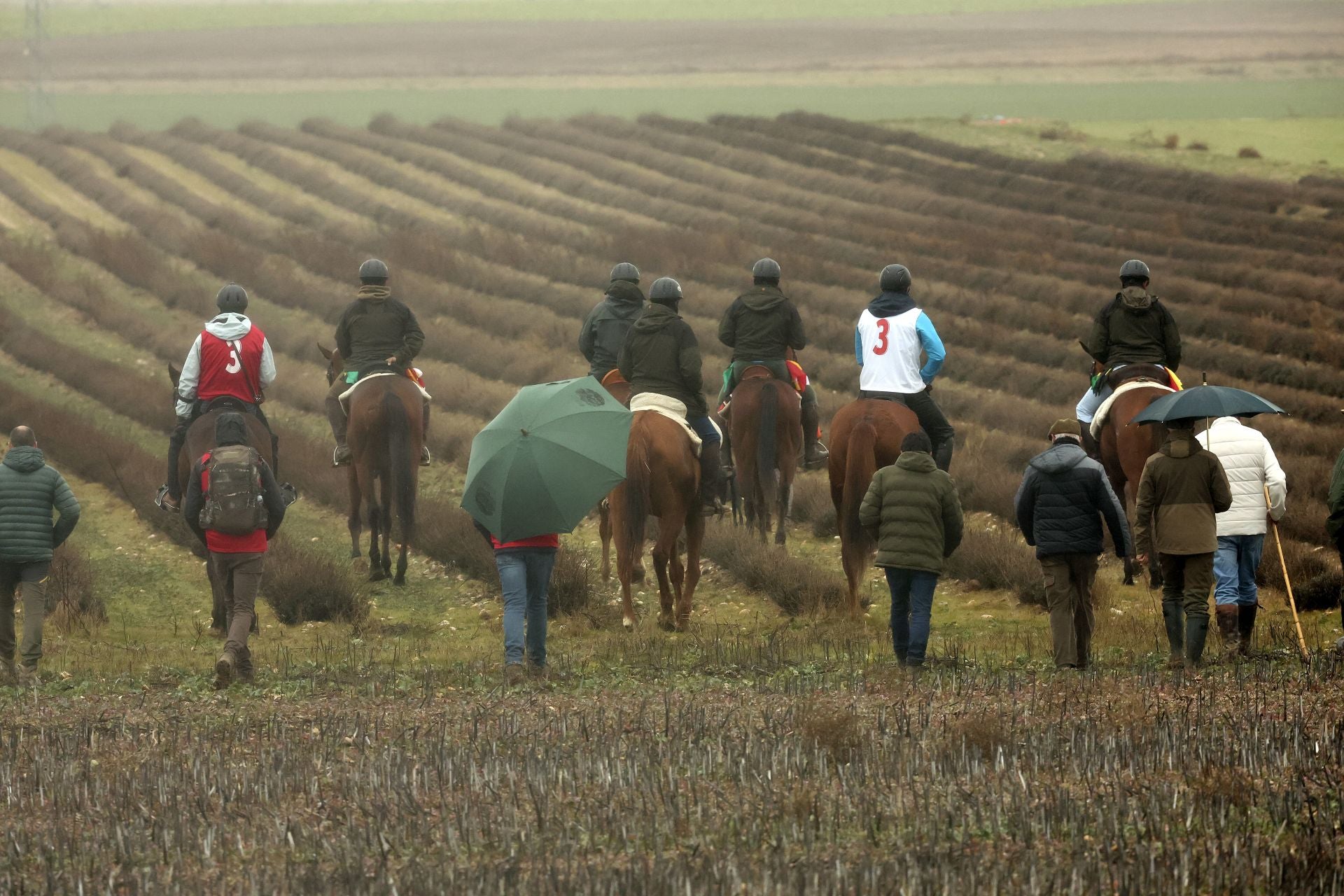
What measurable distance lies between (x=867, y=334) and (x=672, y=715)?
17.2 feet

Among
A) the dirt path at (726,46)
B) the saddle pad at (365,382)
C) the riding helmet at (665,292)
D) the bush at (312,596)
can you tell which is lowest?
the bush at (312,596)

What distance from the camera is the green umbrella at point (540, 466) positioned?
1008 cm

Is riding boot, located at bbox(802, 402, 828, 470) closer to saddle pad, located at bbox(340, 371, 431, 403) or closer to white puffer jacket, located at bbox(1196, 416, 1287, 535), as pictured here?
saddle pad, located at bbox(340, 371, 431, 403)

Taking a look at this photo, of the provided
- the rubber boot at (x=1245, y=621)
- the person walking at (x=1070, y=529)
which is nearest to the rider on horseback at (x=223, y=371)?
the person walking at (x=1070, y=529)

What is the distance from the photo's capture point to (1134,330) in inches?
564

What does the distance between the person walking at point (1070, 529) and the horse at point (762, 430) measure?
4.09 meters

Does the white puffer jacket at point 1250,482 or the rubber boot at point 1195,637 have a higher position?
the white puffer jacket at point 1250,482

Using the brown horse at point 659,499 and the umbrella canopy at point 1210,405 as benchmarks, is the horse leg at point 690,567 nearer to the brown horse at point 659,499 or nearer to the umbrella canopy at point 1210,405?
the brown horse at point 659,499

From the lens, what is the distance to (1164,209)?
36.6 metres

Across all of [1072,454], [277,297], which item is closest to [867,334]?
[1072,454]

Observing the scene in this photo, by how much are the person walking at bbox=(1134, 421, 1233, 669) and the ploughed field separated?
1.50 feet

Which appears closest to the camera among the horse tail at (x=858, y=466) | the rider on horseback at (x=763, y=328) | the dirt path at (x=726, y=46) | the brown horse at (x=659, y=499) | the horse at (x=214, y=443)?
the horse tail at (x=858, y=466)

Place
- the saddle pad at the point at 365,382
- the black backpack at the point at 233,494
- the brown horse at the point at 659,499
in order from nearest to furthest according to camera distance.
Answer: the black backpack at the point at 233,494
the brown horse at the point at 659,499
the saddle pad at the point at 365,382

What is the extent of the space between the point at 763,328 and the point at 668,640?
11.5ft
